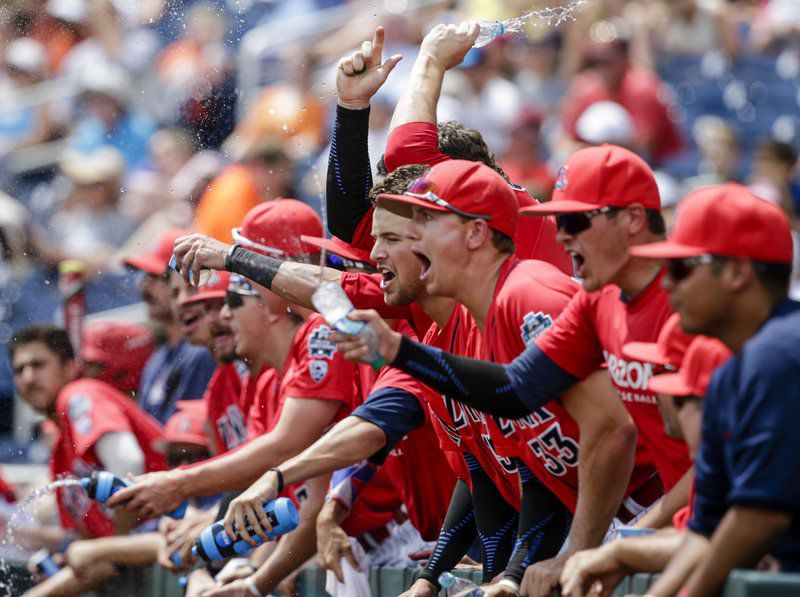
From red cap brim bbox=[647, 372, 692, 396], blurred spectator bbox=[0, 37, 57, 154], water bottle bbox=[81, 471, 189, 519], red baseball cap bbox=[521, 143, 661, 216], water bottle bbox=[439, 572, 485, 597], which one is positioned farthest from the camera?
blurred spectator bbox=[0, 37, 57, 154]

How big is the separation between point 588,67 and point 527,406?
6.76 m

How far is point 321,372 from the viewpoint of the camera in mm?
5578

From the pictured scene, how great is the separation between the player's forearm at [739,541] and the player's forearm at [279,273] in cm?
204

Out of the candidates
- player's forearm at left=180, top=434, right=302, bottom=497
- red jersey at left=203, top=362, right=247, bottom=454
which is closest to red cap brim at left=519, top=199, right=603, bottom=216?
player's forearm at left=180, top=434, right=302, bottom=497

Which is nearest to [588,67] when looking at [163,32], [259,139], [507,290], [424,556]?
[259,139]

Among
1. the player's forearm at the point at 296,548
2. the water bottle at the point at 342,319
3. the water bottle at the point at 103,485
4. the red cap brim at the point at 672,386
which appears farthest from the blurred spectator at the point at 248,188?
the red cap brim at the point at 672,386

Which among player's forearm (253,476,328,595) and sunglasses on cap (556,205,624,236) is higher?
sunglasses on cap (556,205,624,236)

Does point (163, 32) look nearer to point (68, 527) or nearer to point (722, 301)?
point (68, 527)

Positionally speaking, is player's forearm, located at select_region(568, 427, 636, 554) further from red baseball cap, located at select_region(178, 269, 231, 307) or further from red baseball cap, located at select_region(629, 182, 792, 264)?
red baseball cap, located at select_region(178, 269, 231, 307)

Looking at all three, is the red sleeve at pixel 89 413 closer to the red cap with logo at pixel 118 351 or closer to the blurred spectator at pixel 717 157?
the red cap with logo at pixel 118 351

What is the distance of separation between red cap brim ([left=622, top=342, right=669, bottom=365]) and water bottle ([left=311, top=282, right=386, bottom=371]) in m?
0.64

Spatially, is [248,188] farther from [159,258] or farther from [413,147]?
[413,147]

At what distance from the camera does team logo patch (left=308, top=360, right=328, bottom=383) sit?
219 inches

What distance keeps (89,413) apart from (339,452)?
225 centimetres
